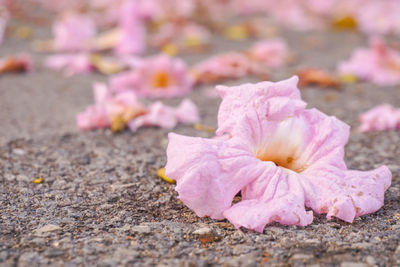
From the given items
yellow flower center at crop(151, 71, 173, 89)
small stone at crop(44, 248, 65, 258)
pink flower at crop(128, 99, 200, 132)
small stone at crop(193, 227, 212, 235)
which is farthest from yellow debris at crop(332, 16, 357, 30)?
small stone at crop(44, 248, 65, 258)

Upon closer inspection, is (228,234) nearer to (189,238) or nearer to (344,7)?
(189,238)

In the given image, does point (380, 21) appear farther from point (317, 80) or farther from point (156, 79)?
point (156, 79)

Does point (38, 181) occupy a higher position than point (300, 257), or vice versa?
point (38, 181)

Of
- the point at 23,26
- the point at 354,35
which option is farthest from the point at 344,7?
the point at 23,26

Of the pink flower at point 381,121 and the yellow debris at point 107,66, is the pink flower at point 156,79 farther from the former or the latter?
the pink flower at point 381,121

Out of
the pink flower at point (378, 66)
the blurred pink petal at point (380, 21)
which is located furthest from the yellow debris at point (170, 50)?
the blurred pink petal at point (380, 21)

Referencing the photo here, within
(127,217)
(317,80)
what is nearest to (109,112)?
(127,217)

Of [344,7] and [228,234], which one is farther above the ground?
[344,7]
